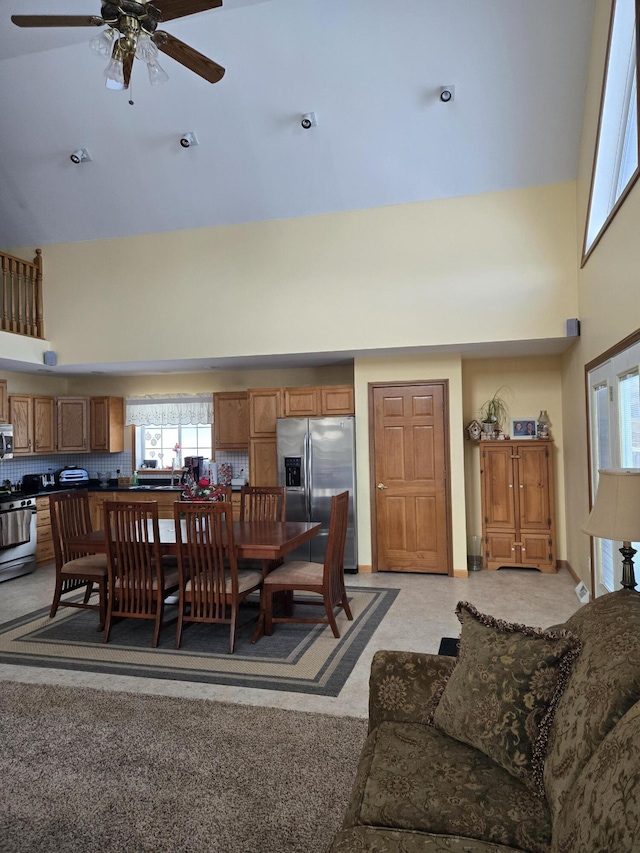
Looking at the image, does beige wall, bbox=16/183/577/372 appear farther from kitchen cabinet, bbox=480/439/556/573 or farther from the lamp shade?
the lamp shade

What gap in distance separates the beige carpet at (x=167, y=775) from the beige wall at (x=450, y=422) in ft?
10.7

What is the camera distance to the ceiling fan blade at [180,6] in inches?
102

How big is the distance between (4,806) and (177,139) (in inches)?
192

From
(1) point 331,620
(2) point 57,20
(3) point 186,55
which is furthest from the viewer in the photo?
(1) point 331,620

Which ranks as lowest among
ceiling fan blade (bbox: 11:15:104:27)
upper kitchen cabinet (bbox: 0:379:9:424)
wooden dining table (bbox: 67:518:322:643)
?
wooden dining table (bbox: 67:518:322:643)

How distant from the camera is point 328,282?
5.54 metres

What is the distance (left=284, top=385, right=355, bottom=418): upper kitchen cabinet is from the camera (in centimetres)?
619

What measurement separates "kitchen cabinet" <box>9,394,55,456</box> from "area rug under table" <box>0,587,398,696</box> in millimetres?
2783

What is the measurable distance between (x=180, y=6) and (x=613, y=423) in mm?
3292

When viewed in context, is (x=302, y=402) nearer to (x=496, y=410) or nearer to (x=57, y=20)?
(x=496, y=410)

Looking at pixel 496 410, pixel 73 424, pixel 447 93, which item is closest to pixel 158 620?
pixel 496 410

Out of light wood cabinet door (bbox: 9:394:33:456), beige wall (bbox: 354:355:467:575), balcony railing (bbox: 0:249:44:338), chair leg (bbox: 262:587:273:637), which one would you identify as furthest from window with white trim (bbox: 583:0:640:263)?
light wood cabinet door (bbox: 9:394:33:456)

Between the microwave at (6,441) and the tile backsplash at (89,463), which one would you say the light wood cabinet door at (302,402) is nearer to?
the tile backsplash at (89,463)

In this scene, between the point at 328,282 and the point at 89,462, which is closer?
the point at 328,282
